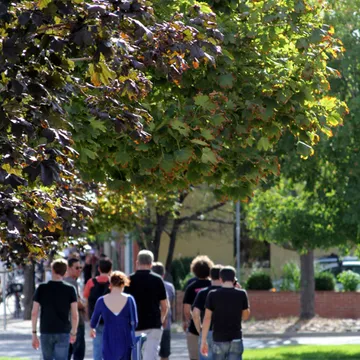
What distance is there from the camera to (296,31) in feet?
32.8

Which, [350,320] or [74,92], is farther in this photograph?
[350,320]

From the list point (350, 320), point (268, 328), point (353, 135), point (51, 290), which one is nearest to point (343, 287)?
point (350, 320)

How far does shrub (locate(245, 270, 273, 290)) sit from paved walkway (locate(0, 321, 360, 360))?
4700 millimetres

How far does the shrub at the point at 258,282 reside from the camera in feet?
98.6

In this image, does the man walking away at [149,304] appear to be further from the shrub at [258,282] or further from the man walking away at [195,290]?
the shrub at [258,282]

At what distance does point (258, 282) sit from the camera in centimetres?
3009

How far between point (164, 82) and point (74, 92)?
3694mm

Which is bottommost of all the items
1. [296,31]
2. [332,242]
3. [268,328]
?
[268,328]

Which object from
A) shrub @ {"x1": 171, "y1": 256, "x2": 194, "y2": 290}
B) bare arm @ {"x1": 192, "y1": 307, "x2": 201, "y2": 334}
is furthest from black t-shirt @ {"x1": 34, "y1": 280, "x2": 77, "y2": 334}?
shrub @ {"x1": 171, "y1": 256, "x2": 194, "y2": 290}

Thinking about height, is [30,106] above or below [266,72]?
below

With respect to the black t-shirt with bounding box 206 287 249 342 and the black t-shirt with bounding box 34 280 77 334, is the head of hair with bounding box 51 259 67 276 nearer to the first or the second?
the black t-shirt with bounding box 34 280 77 334

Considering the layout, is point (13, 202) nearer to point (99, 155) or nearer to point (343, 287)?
point (99, 155)

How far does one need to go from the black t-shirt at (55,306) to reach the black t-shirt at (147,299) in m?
0.74

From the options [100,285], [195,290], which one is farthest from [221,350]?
[100,285]
